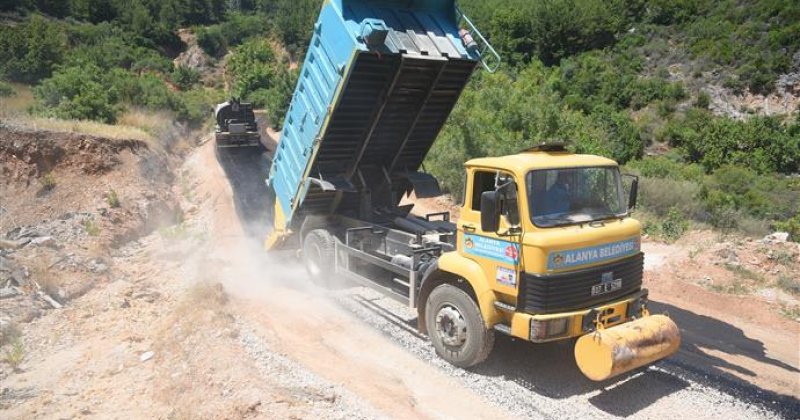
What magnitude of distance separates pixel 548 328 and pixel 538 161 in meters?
1.77

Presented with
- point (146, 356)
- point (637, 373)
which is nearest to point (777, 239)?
point (637, 373)

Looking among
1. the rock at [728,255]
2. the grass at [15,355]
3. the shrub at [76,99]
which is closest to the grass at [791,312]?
the rock at [728,255]

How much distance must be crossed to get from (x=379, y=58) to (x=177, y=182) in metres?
12.7

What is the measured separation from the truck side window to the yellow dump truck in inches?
0.6

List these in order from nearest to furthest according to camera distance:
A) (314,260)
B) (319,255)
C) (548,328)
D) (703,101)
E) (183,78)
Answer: (548,328), (319,255), (314,260), (703,101), (183,78)

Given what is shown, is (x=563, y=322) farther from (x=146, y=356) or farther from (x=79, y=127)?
(x=79, y=127)

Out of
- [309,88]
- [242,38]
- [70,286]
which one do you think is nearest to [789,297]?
[309,88]

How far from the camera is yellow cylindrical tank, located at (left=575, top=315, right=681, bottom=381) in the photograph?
5414 millimetres

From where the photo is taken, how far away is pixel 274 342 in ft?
23.8

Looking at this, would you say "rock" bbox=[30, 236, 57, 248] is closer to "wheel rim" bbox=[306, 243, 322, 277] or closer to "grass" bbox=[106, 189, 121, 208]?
"grass" bbox=[106, 189, 121, 208]

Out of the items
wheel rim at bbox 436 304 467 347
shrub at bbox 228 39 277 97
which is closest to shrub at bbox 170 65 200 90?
shrub at bbox 228 39 277 97

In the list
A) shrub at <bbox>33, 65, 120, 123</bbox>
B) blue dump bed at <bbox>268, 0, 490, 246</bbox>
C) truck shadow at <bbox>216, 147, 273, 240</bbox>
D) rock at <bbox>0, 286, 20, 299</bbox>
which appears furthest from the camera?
shrub at <bbox>33, 65, 120, 123</bbox>

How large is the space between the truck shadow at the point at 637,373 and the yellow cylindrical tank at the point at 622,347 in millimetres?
448

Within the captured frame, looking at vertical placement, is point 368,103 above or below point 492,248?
above
